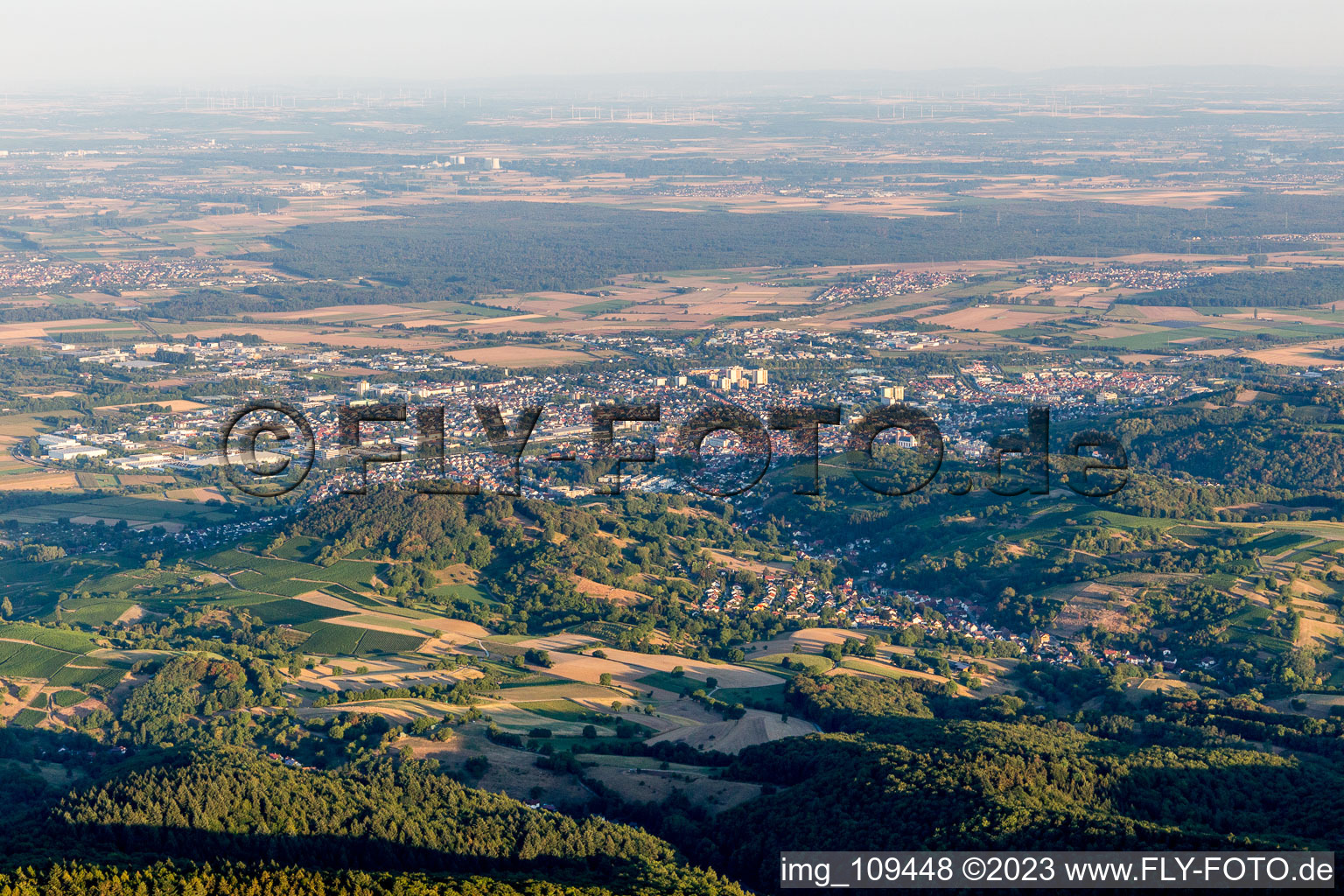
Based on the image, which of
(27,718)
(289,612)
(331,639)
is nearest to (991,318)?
(289,612)

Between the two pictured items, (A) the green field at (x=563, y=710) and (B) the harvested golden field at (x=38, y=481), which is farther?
(B) the harvested golden field at (x=38, y=481)

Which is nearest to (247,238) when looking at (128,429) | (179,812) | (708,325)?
(708,325)

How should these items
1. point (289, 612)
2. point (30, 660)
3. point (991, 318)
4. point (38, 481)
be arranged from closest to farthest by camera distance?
1. point (30, 660)
2. point (289, 612)
3. point (38, 481)
4. point (991, 318)

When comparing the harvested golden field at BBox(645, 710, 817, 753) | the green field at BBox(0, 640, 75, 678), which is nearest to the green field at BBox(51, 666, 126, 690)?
the green field at BBox(0, 640, 75, 678)

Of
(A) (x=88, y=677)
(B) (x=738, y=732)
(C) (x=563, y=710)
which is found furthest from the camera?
(A) (x=88, y=677)

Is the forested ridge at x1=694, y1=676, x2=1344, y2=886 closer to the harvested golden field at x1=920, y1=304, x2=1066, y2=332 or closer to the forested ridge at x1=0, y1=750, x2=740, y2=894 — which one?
the forested ridge at x1=0, y1=750, x2=740, y2=894

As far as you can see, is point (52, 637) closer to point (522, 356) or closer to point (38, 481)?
point (38, 481)

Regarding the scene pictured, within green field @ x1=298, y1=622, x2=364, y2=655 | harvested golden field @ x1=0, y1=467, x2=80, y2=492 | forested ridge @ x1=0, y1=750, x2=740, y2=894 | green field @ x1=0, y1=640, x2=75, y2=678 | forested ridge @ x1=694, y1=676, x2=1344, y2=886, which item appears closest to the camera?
forested ridge @ x1=694, y1=676, x2=1344, y2=886

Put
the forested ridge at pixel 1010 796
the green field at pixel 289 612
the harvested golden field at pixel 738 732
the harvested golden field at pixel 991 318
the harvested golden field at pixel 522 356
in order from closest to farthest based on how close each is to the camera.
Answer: the forested ridge at pixel 1010 796
the harvested golden field at pixel 738 732
the green field at pixel 289 612
the harvested golden field at pixel 522 356
the harvested golden field at pixel 991 318

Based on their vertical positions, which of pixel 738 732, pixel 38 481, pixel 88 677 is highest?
pixel 88 677

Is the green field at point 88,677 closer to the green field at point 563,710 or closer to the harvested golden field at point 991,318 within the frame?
the green field at point 563,710

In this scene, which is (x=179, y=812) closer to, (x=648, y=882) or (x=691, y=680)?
(x=648, y=882)

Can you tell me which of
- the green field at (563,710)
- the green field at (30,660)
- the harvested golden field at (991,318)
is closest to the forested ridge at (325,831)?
the green field at (563,710)
